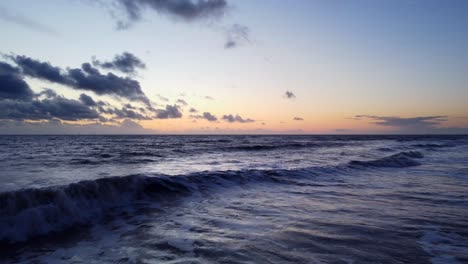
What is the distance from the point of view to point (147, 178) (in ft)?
36.3

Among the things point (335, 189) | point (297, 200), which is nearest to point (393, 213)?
point (297, 200)

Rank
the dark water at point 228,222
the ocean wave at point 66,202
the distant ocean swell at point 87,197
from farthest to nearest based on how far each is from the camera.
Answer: the distant ocean swell at point 87,197
the ocean wave at point 66,202
the dark water at point 228,222

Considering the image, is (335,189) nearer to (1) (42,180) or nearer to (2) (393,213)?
(2) (393,213)

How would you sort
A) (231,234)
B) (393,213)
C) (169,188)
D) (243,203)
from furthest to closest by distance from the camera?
1. (169,188)
2. (243,203)
3. (393,213)
4. (231,234)

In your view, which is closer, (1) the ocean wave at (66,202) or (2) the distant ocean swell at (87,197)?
(1) the ocean wave at (66,202)

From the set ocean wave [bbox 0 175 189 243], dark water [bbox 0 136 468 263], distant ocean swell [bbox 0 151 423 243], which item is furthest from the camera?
distant ocean swell [bbox 0 151 423 243]

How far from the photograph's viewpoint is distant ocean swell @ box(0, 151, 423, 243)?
6609 mm

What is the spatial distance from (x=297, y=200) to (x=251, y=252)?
15.3 ft

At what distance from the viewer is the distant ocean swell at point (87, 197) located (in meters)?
6.61

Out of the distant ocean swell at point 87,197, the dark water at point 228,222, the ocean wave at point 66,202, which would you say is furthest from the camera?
the distant ocean swell at point 87,197

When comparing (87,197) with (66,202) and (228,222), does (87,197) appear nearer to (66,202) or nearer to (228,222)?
(66,202)

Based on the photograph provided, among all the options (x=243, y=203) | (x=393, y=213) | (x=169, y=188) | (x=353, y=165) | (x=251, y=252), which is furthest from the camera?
(x=353, y=165)

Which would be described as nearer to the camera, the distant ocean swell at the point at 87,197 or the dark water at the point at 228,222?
the dark water at the point at 228,222

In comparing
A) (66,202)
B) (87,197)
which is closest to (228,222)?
(66,202)
